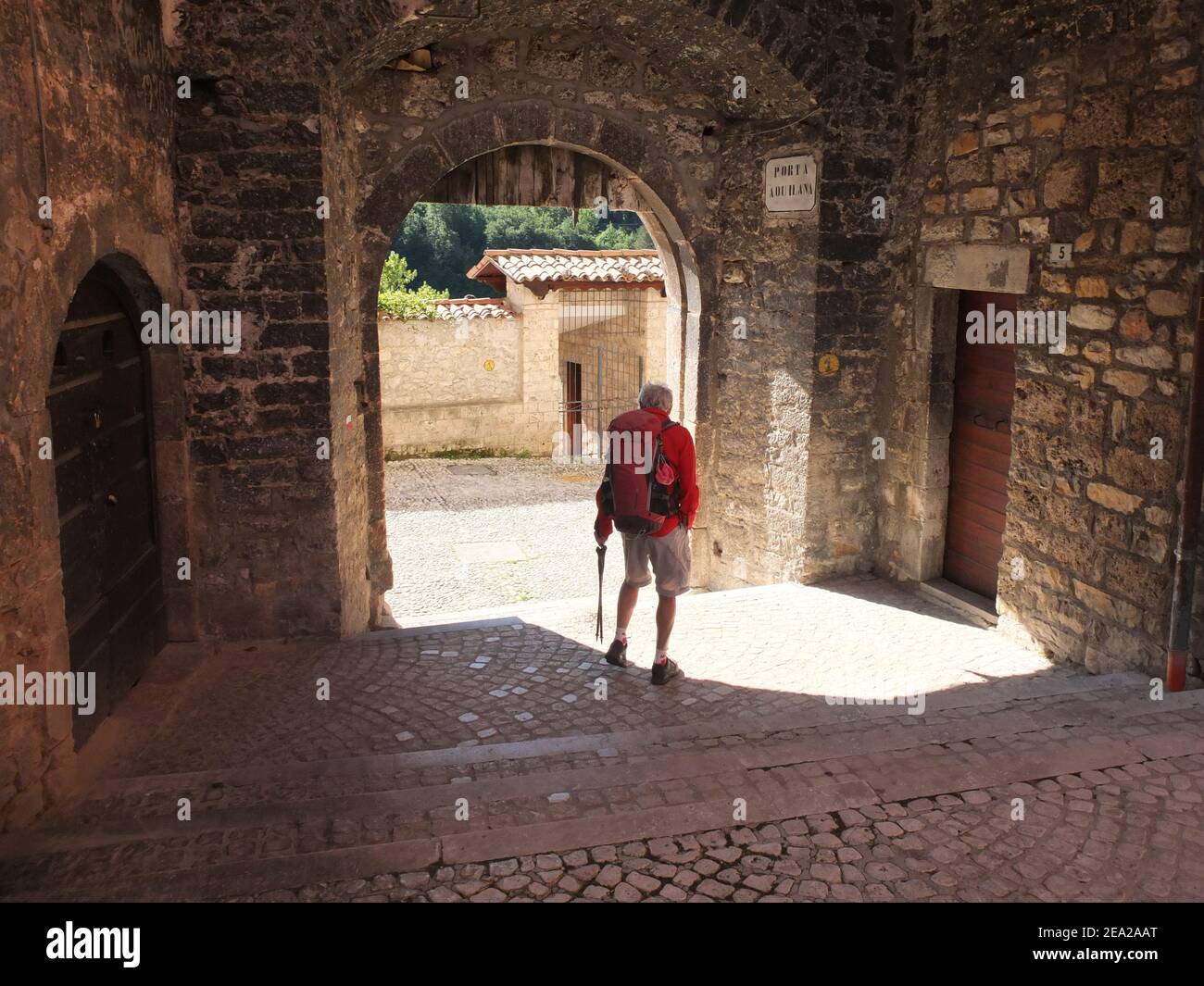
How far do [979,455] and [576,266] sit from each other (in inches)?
472

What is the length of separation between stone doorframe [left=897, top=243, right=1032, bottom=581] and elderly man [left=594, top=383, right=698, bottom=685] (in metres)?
2.10

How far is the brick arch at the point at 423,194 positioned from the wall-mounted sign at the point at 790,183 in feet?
1.93

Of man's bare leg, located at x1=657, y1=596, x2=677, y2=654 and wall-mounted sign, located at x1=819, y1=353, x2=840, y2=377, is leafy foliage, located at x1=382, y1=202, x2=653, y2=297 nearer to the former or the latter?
wall-mounted sign, located at x1=819, y1=353, x2=840, y2=377

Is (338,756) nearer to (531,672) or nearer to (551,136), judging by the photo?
(531,672)

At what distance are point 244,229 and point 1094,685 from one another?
14.8 ft

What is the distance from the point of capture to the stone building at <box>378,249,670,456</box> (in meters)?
17.2

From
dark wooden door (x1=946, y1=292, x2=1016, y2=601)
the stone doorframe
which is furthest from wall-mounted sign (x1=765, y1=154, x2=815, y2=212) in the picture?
dark wooden door (x1=946, y1=292, x2=1016, y2=601)

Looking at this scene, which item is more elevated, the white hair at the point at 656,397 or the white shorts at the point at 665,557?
the white hair at the point at 656,397

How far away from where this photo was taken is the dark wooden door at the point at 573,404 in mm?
18531

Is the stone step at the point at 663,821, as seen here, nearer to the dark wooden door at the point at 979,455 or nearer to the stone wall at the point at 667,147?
the dark wooden door at the point at 979,455

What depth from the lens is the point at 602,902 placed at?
3023 mm

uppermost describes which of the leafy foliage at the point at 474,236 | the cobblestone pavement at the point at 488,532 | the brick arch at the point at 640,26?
the leafy foliage at the point at 474,236

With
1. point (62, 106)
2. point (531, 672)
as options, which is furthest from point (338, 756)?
point (62, 106)

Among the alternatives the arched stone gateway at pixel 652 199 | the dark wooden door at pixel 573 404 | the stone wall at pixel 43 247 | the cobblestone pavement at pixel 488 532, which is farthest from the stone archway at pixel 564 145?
the dark wooden door at pixel 573 404
